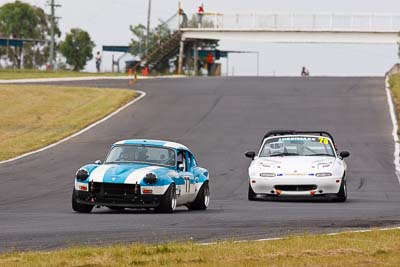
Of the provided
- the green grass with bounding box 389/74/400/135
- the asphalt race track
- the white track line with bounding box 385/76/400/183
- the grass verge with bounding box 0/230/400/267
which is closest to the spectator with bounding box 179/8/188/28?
the asphalt race track

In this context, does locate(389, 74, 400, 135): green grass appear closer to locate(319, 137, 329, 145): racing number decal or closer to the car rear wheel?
locate(319, 137, 329, 145): racing number decal

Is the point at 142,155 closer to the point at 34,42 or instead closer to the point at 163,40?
the point at 163,40

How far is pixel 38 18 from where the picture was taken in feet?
447

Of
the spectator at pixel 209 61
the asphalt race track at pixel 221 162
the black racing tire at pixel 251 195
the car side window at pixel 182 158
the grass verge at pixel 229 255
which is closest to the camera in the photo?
the grass verge at pixel 229 255

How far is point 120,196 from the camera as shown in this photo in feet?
58.5

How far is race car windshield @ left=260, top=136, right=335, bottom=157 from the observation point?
2305 cm

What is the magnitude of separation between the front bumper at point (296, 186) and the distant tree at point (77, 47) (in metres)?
102

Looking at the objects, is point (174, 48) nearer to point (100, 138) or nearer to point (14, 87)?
point (14, 87)

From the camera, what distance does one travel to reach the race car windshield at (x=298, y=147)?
75.6 ft

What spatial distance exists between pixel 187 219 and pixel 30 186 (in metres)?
8.85

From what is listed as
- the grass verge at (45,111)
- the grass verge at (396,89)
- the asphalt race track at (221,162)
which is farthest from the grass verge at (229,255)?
the grass verge at (396,89)

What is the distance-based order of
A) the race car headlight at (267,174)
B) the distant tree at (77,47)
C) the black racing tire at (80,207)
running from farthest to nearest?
1. the distant tree at (77,47)
2. the race car headlight at (267,174)
3. the black racing tire at (80,207)

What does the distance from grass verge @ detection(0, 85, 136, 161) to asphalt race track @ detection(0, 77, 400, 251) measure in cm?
106

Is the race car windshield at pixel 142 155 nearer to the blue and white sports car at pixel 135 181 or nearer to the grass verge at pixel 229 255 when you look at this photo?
the blue and white sports car at pixel 135 181
